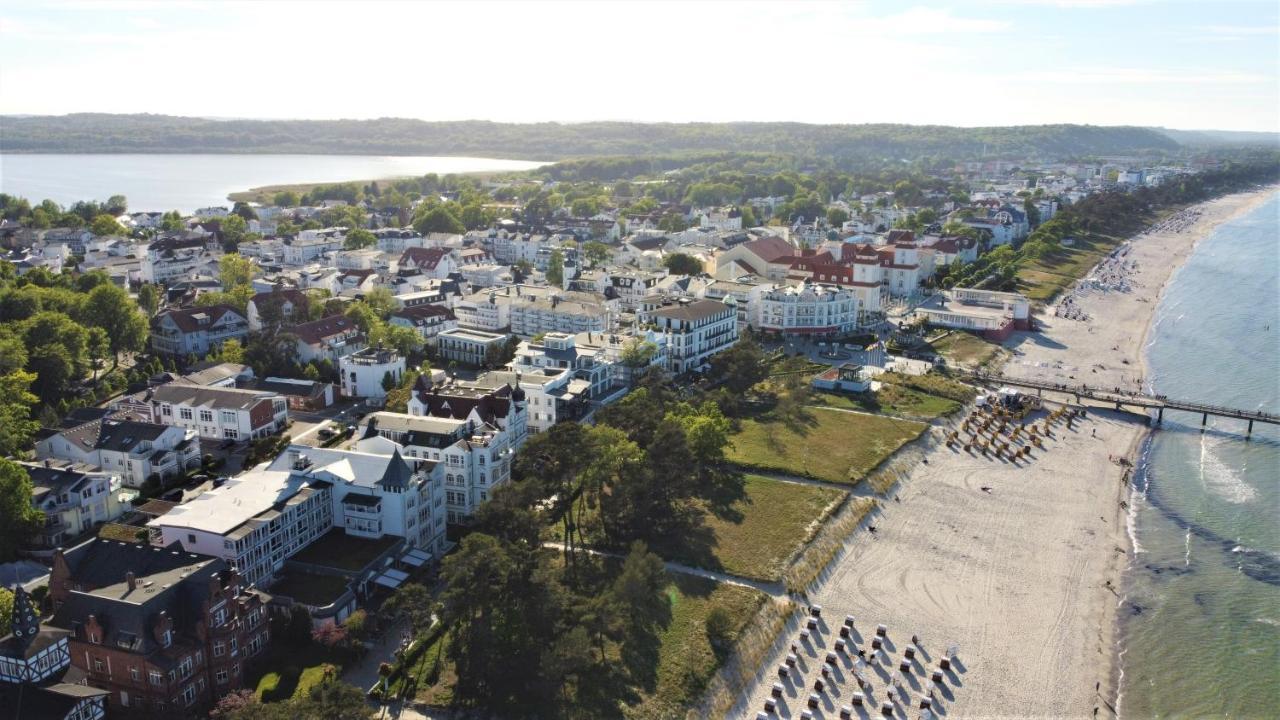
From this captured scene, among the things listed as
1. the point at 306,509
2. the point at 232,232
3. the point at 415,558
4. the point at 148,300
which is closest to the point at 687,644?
the point at 415,558

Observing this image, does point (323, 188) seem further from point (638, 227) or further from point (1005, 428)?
point (1005, 428)

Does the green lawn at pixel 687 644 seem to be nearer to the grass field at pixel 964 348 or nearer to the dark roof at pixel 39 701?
the dark roof at pixel 39 701

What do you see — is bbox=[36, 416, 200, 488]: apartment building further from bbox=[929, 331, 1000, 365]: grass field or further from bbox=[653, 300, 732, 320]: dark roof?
bbox=[929, 331, 1000, 365]: grass field

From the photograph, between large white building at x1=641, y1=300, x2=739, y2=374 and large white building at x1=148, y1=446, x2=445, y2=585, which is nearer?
large white building at x1=148, y1=446, x2=445, y2=585

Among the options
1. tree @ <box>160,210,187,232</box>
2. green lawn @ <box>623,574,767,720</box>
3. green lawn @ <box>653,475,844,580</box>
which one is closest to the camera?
green lawn @ <box>623,574,767,720</box>

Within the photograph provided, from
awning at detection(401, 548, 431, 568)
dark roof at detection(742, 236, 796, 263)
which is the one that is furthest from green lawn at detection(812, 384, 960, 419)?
dark roof at detection(742, 236, 796, 263)

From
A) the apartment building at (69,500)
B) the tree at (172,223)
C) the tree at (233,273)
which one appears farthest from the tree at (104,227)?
the apartment building at (69,500)

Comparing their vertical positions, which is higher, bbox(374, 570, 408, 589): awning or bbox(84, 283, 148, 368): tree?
bbox(84, 283, 148, 368): tree
